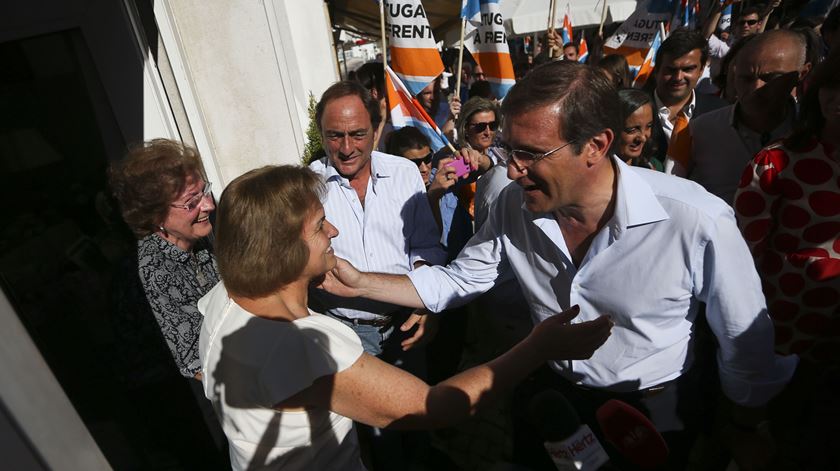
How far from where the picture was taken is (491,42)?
423cm

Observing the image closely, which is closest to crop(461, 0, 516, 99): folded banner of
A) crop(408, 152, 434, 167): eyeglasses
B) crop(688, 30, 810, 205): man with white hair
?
crop(408, 152, 434, 167): eyeglasses

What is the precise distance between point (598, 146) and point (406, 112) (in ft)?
6.98

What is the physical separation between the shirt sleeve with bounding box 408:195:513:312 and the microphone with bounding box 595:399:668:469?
930 mm

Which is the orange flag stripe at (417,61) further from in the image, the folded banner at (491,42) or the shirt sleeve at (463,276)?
the shirt sleeve at (463,276)

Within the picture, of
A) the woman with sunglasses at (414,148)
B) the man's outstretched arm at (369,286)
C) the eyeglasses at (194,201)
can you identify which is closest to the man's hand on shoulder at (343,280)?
the man's outstretched arm at (369,286)

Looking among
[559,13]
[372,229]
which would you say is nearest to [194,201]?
[372,229]

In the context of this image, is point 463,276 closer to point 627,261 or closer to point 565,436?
point 627,261

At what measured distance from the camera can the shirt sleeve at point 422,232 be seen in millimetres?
2871

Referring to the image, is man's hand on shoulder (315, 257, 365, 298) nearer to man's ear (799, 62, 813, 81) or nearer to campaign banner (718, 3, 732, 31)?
man's ear (799, 62, 813, 81)

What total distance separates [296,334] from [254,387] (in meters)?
0.20

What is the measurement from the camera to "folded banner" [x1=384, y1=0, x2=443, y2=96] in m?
Result: 3.63

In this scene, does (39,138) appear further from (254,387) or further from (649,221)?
(649,221)

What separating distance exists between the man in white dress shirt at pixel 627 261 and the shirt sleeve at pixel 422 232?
957 mm

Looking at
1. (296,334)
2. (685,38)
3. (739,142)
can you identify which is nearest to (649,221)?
(296,334)
